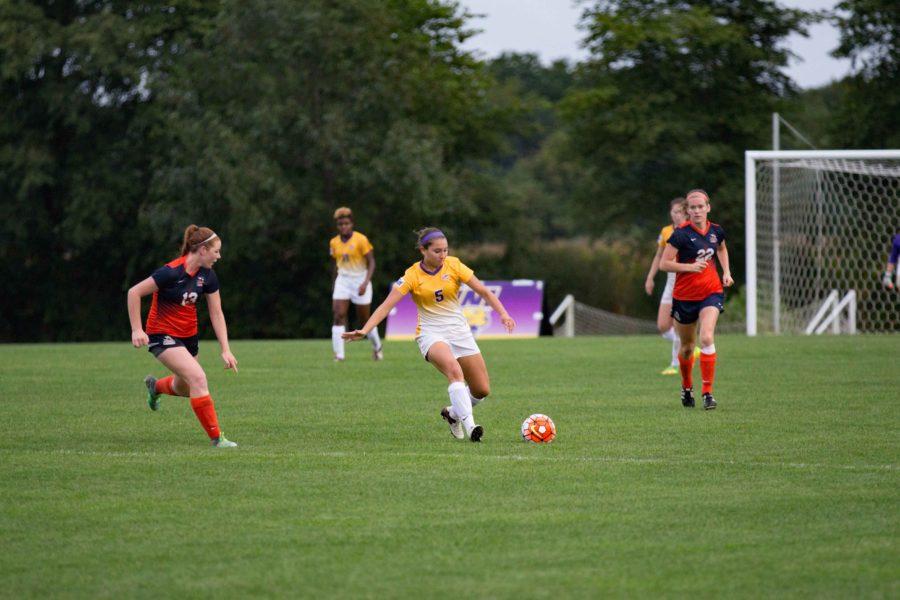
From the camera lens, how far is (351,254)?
2230 cm

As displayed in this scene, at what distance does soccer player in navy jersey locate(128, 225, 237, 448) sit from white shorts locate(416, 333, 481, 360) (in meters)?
1.62

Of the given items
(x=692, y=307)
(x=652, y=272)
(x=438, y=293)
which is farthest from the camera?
(x=652, y=272)

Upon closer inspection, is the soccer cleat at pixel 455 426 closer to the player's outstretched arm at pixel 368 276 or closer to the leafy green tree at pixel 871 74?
the player's outstretched arm at pixel 368 276

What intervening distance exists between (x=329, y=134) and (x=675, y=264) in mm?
29094

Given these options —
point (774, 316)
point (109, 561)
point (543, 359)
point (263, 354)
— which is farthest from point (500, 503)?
point (774, 316)

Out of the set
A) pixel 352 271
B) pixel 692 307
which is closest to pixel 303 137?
pixel 352 271

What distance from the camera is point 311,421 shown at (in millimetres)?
12672

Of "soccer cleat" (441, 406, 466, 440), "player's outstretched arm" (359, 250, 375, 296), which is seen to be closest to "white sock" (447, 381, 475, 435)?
"soccer cleat" (441, 406, 466, 440)

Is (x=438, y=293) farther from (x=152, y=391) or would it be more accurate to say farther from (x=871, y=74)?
(x=871, y=74)

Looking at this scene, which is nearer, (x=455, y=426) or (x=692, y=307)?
(x=455, y=426)

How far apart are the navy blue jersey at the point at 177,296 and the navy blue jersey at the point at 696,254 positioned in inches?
203

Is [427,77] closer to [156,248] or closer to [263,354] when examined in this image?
[156,248]

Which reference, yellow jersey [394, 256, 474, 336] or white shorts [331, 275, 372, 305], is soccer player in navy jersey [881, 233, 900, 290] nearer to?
white shorts [331, 275, 372, 305]

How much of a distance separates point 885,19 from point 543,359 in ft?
93.4
